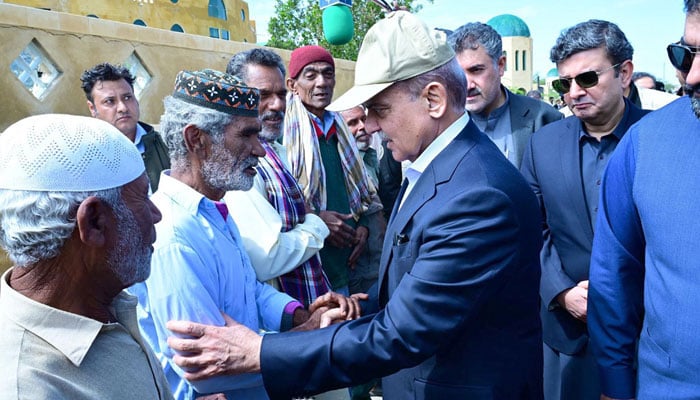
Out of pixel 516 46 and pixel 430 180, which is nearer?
pixel 430 180

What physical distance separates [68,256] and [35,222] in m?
0.13

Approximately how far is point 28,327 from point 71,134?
0.46 metres

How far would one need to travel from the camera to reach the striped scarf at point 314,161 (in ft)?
12.2

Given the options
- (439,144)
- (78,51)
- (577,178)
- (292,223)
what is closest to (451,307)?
(439,144)

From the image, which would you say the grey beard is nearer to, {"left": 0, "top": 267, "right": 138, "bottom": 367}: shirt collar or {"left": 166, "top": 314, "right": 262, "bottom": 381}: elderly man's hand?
{"left": 166, "top": 314, "right": 262, "bottom": 381}: elderly man's hand

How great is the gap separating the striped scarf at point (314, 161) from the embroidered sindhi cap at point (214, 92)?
1.36m

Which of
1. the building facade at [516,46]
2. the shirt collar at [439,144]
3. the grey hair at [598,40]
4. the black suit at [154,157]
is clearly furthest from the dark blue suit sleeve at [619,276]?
the building facade at [516,46]

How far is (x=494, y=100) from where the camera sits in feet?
12.8

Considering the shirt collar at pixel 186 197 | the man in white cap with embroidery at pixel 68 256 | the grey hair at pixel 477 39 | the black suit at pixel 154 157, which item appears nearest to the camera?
the man in white cap with embroidery at pixel 68 256

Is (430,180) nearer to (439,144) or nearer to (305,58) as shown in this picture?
(439,144)

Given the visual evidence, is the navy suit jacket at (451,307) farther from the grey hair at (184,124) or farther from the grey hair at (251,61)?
the grey hair at (251,61)

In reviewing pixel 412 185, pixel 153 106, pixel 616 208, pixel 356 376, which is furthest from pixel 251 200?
pixel 153 106

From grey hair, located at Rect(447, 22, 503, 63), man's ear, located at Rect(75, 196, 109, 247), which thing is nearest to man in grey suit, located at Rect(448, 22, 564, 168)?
grey hair, located at Rect(447, 22, 503, 63)

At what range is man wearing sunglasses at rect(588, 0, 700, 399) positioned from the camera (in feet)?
5.55
